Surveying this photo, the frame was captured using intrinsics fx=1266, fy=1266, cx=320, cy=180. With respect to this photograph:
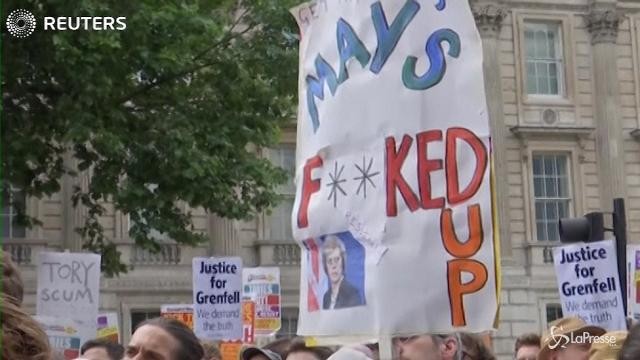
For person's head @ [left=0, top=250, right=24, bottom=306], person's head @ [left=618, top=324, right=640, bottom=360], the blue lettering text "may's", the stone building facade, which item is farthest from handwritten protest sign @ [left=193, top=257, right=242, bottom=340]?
the stone building facade

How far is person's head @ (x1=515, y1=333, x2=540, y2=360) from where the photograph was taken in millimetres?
7467

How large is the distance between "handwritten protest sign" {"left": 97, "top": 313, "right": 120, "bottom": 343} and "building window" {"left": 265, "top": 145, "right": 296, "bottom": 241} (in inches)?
473

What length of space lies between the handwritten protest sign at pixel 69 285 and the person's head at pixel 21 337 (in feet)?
25.5

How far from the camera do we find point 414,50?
4.82 metres

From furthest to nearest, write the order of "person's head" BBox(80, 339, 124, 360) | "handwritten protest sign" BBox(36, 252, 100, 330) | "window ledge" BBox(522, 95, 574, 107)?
"window ledge" BBox(522, 95, 574, 107) < "handwritten protest sign" BBox(36, 252, 100, 330) < "person's head" BBox(80, 339, 124, 360)

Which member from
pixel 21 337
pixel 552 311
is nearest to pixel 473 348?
pixel 21 337

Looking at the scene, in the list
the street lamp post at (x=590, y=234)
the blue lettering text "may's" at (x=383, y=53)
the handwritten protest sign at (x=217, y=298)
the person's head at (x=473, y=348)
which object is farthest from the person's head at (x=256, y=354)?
the handwritten protest sign at (x=217, y=298)

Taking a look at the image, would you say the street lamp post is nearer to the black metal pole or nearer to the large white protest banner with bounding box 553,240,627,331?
the black metal pole

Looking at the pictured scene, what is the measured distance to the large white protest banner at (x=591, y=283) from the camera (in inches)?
395

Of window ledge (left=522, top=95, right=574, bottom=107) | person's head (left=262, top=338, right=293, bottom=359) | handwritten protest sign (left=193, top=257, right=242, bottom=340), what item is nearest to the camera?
person's head (left=262, top=338, right=293, bottom=359)

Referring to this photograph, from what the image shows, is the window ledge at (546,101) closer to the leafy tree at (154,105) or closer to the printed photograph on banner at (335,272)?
the leafy tree at (154,105)

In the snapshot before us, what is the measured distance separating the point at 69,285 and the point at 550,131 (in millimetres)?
21783

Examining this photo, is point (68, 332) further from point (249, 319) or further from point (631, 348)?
point (249, 319)

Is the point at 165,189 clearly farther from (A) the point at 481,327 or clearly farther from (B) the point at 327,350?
(A) the point at 481,327
